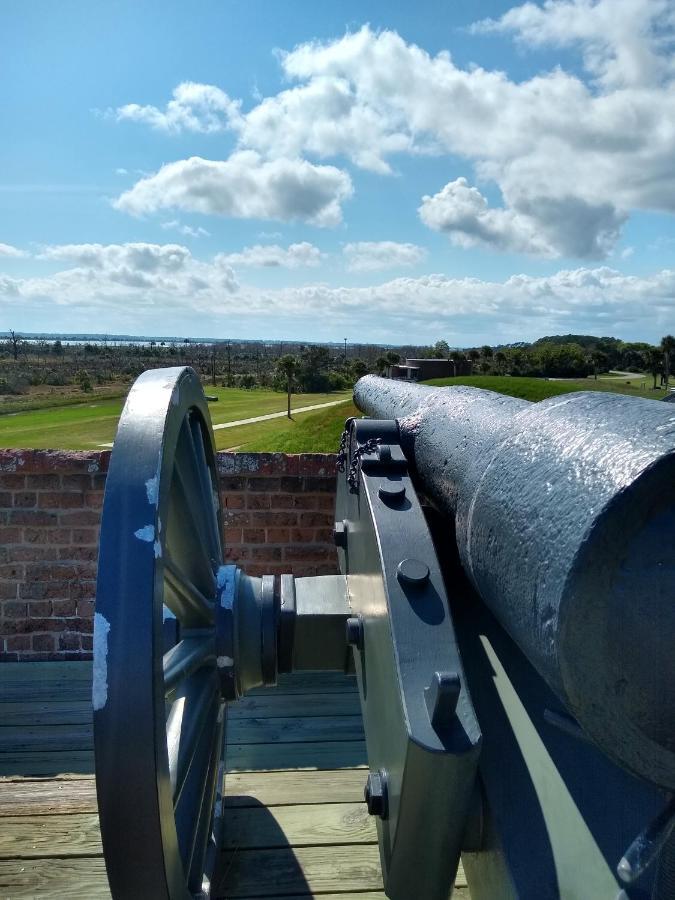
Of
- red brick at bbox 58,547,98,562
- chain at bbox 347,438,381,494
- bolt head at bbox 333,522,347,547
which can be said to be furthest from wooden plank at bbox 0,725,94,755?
chain at bbox 347,438,381,494

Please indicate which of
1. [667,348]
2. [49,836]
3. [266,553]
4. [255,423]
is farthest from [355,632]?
[667,348]

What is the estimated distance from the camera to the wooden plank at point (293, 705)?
3.05 meters

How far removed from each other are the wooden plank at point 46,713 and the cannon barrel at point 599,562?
8.49ft

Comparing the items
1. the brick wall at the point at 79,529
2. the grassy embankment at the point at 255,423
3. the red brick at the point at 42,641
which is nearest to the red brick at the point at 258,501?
the brick wall at the point at 79,529

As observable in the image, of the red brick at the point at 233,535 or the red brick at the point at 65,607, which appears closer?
the red brick at the point at 65,607

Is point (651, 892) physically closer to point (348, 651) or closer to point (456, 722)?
point (456, 722)

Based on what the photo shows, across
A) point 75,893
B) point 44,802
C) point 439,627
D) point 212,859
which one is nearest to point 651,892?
point 439,627

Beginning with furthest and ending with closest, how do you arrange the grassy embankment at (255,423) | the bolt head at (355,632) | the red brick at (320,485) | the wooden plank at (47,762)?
the grassy embankment at (255,423), the red brick at (320,485), the wooden plank at (47,762), the bolt head at (355,632)

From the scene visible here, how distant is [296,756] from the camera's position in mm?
2734

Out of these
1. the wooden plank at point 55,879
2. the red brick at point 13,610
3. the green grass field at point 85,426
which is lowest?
the green grass field at point 85,426

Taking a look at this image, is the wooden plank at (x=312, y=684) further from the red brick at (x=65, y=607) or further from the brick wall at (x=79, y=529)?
the red brick at (x=65, y=607)

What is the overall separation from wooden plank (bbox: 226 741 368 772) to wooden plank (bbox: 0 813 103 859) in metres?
0.56

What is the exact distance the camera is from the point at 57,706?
10.1ft

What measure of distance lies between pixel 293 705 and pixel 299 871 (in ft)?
3.26
